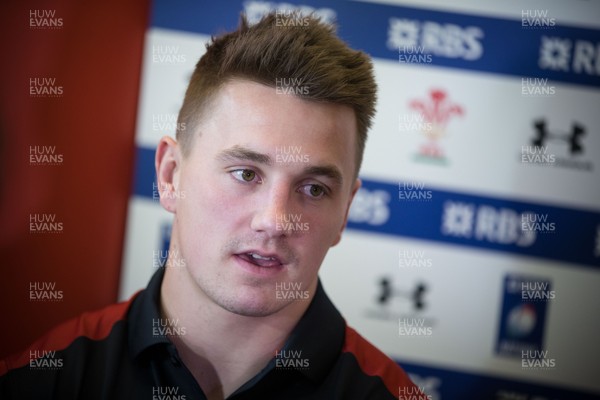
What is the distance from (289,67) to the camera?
1.22 m

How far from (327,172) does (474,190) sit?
109cm

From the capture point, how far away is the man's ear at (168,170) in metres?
1.34

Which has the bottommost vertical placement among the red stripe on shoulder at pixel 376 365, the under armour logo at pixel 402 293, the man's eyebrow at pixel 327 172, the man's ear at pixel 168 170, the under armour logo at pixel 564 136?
the under armour logo at pixel 402 293

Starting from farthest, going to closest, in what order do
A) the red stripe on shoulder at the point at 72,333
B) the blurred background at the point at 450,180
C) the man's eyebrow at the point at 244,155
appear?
the blurred background at the point at 450,180
the red stripe on shoulder at the point at 72,333
the man's eyebrow at the point at 244,155

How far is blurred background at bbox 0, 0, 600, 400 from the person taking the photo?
2.06 metres

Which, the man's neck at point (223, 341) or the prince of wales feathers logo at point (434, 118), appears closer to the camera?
the man's neck at point (223, 341)

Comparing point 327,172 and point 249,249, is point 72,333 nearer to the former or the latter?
point 249,249

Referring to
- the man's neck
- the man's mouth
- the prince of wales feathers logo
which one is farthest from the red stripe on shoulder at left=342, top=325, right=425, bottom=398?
the prince of wales feathers logo

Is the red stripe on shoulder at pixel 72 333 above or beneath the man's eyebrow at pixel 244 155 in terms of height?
beneath

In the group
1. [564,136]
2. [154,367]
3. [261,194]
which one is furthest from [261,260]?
[564,136]

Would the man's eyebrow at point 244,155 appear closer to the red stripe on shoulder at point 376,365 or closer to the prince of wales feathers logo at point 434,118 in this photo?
the red stripe on shoulder at point 376,365

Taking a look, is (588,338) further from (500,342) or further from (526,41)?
(526,41)

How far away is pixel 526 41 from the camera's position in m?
2.07

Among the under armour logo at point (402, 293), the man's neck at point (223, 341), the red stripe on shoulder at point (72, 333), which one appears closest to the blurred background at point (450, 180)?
the under armour logo at point (402, 293)
